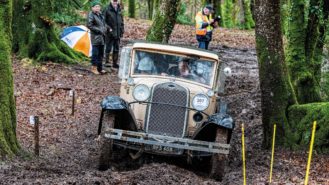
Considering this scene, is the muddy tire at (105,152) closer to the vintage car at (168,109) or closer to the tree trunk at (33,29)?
the vintage car at (168,109)

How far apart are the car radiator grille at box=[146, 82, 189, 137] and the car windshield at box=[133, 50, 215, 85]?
0.78 metres

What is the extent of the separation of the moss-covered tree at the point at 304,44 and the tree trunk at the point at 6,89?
20.5 ft

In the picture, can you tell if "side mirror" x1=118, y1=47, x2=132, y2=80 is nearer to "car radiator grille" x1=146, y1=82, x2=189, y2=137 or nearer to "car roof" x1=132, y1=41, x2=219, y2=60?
"car roof" x1=132, y1=41, x2=219, y2=60

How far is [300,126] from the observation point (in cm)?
996

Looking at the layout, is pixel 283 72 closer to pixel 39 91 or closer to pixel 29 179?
pixel 29 179

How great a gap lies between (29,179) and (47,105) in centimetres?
566

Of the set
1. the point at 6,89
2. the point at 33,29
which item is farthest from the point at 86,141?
the point at 33,29

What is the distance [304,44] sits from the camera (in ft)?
40.0

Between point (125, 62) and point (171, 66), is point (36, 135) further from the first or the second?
point (171, 66)

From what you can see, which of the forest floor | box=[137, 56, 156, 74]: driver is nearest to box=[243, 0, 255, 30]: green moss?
the forest floor

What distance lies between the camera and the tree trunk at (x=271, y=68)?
9.98 meters

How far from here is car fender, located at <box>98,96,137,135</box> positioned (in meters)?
8.95

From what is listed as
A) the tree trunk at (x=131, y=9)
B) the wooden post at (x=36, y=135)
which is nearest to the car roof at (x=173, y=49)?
the wooden post at (x=36, y=135)

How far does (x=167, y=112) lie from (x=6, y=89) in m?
2.61
